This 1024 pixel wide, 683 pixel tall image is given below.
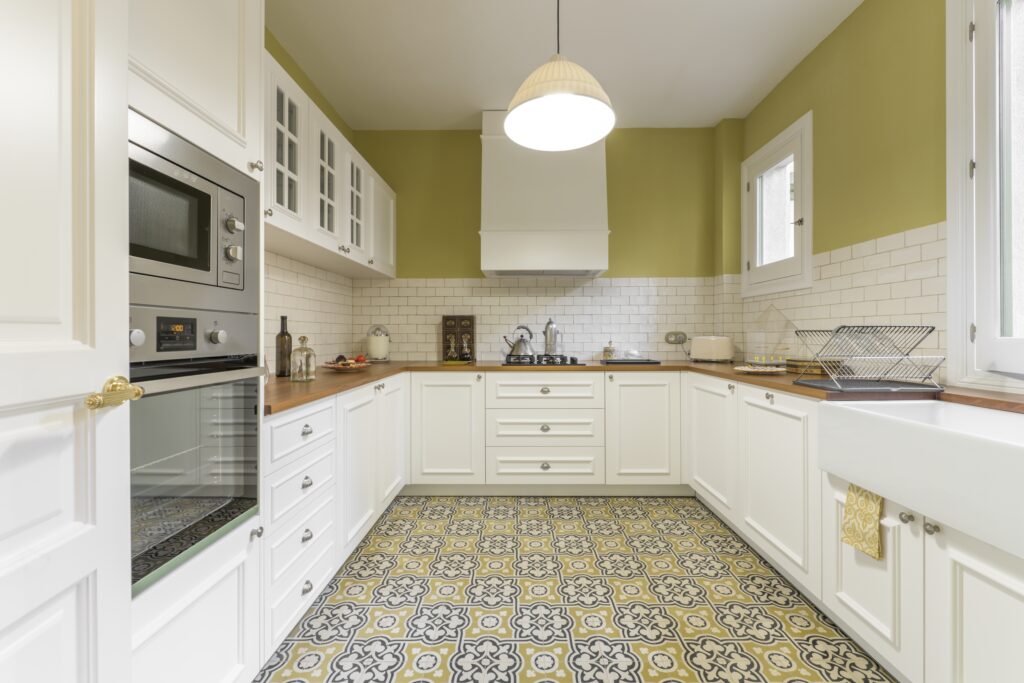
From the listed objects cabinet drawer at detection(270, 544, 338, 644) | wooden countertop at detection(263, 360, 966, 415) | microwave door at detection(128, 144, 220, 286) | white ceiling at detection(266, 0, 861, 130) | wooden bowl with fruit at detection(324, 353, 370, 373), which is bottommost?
cabinet drawer at detection(270, 544, 338, 644)

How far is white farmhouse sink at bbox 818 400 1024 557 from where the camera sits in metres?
0.93

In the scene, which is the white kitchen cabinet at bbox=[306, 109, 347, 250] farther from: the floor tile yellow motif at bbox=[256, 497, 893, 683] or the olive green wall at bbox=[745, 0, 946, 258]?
the olive green wall at bbox=[745, 0, 946, 258]

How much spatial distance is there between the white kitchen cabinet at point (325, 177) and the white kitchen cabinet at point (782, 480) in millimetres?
2299

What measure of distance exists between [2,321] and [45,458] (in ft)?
0.72

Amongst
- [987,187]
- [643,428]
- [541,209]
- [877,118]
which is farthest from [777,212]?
[643,428]

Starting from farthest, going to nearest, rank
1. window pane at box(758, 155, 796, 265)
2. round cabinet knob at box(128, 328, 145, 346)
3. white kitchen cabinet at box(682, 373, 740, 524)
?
window pane at box(758, 155, 796, 265) < white kitchen cabinet at box(682, 373, 740, 524) < round cabinet knob at box(128, 328, 145, 346)

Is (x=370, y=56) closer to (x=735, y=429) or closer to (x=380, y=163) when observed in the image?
(x=380, y=163)

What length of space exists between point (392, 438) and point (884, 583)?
230cm

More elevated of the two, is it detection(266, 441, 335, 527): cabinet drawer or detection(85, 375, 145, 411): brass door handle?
detection(85, 375, 145, 411): brass door handle

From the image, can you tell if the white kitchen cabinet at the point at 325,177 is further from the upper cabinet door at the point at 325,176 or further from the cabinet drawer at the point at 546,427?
the cabinet drawer at the point at 546,427

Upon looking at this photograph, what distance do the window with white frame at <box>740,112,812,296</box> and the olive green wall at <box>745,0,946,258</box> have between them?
9cm

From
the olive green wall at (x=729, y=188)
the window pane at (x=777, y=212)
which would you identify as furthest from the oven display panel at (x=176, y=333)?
the olive green wall at (x=729, y=188)

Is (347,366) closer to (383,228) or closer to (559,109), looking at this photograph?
(383,228)

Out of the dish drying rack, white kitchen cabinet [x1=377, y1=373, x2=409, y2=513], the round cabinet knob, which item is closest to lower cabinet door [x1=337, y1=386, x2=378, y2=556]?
white kitchen cabinet [x1=377, y1=373, x2=409, y2=513]
